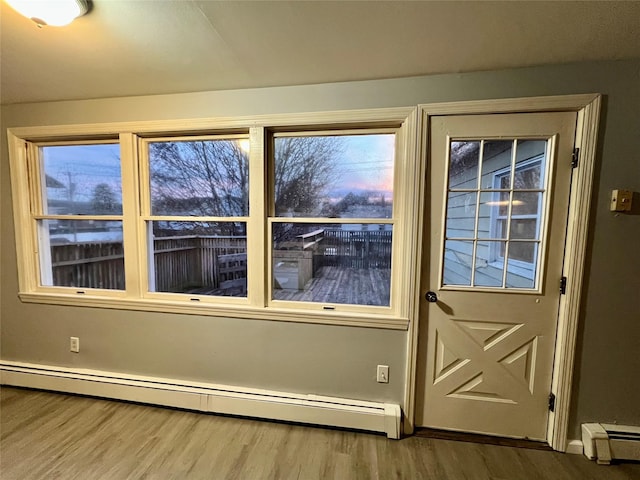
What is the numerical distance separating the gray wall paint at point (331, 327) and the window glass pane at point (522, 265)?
0.89 ft

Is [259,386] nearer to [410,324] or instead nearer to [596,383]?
[410,324]

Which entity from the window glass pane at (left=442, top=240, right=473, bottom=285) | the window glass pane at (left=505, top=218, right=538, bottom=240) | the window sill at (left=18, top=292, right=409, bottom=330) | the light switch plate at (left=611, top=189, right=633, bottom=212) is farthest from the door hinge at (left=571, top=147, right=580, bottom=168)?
the window sill at (left=18, top=292, right=409, bottom=330)

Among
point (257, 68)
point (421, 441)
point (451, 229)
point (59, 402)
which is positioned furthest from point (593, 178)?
point (59, 402)

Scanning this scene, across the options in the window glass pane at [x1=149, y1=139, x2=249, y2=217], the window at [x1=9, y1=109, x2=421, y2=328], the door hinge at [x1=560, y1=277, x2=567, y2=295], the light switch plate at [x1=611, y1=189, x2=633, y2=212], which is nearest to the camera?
the light switch plate at [x1=611, y1=189, x2=633, y2=212]

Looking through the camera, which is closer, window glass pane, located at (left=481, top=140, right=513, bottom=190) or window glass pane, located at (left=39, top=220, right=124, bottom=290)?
window glass pane, located at (left=481, top=140, right=513, bottom=190)

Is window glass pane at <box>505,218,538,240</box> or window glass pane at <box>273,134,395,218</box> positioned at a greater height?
window glass pane at <box>273,134,395,218</box>

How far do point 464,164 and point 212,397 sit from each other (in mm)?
2339

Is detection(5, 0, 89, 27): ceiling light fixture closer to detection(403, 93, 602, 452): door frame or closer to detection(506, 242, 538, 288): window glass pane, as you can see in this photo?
detection(403, 93, 602, 452): door frame

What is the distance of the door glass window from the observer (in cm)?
164

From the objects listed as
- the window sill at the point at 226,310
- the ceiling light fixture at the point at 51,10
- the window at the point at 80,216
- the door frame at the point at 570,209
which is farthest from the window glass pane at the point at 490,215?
the window at the point at 80,216

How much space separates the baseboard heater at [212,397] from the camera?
180 cm

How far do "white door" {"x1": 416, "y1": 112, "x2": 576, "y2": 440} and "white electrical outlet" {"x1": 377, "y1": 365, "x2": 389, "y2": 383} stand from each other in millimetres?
221

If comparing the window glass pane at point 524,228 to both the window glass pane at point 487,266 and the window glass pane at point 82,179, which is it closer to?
the window glass pane at point 487,266

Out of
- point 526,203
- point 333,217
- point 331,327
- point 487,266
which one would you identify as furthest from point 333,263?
point 526,203
